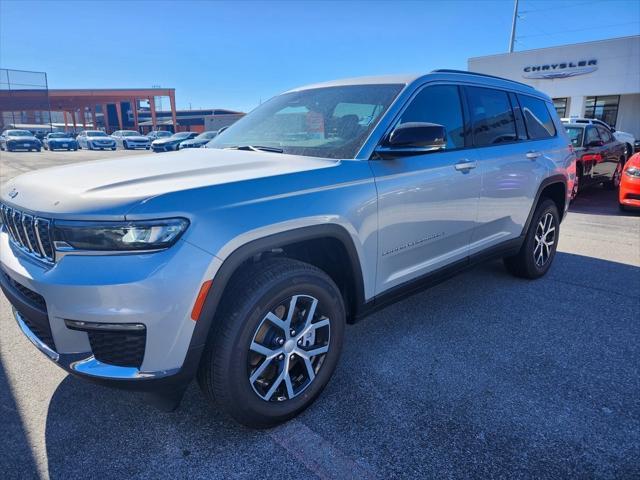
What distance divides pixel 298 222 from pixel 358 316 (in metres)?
0.83

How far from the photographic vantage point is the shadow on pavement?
208cm

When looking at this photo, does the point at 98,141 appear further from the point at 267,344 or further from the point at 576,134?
the point at 267,344

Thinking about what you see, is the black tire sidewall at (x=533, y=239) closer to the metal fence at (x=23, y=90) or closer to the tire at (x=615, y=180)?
the tire at (x=615, y=180)

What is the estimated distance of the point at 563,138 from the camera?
4859 mm

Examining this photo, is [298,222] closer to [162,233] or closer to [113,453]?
[162,233]

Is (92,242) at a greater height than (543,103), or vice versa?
(543,103)

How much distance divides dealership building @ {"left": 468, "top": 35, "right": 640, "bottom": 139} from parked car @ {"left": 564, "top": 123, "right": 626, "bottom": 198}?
1693 cm

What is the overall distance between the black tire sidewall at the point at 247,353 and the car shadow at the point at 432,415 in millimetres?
145

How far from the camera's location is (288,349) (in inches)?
92.7

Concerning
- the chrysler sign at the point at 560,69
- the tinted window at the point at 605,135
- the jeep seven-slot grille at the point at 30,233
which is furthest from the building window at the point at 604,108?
the jeep seven-slot grille at the point at 30,233

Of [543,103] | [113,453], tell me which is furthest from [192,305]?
[543,103]

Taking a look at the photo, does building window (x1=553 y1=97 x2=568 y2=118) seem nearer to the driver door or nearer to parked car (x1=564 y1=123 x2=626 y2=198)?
parked car (x1=564 y1=123 x2=626 y2=198)

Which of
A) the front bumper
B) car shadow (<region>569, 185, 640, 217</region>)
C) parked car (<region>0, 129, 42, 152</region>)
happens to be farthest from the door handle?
parked car (<region>0, 129, 42, 152</region>)

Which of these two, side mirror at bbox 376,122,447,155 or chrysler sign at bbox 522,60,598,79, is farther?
chrysler sign at bbox 522,60,598,79
